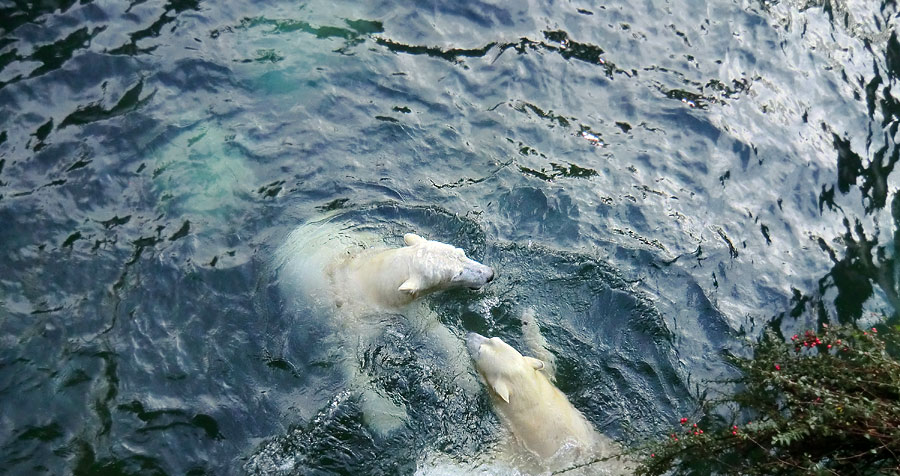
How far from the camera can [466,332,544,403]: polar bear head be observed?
23.1ft

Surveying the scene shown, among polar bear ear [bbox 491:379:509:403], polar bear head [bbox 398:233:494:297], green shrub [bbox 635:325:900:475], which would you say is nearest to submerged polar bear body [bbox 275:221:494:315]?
polar bear head [bbox 398:233:494:297]

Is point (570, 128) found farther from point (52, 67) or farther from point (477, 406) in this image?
point (52, 67)

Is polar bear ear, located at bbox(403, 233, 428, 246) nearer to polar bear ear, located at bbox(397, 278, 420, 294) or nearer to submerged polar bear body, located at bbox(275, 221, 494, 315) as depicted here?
submerged polar bear body, located at bbox(275, 221, 494, 315)

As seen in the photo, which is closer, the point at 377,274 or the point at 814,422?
the point at 814,422

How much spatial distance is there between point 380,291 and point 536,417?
2.17 m

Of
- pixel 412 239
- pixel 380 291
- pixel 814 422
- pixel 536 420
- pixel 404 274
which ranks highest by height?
pixel 814 422

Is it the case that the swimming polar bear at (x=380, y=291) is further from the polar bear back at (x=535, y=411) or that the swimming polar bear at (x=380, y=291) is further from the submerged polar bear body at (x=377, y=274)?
the polar bear back at (x=535, y=411)

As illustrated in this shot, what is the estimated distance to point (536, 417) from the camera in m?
6.82

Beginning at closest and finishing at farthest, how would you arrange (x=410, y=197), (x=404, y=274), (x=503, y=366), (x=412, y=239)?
(x=503, y=366), (x=404, y=274), (x=412, y=239), (x=410, y=197)

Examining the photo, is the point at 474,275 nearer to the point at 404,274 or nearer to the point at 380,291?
the point at 404,274

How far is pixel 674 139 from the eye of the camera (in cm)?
1045

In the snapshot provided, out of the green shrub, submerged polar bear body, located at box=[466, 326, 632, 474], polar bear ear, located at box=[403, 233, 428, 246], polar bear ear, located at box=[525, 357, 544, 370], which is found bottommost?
submerged polar bear body, located at box=[466, 326, 632, 474]

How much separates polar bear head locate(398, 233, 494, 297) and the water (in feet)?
1.28

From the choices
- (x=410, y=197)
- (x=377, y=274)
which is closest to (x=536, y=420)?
(x=377, y=274)
